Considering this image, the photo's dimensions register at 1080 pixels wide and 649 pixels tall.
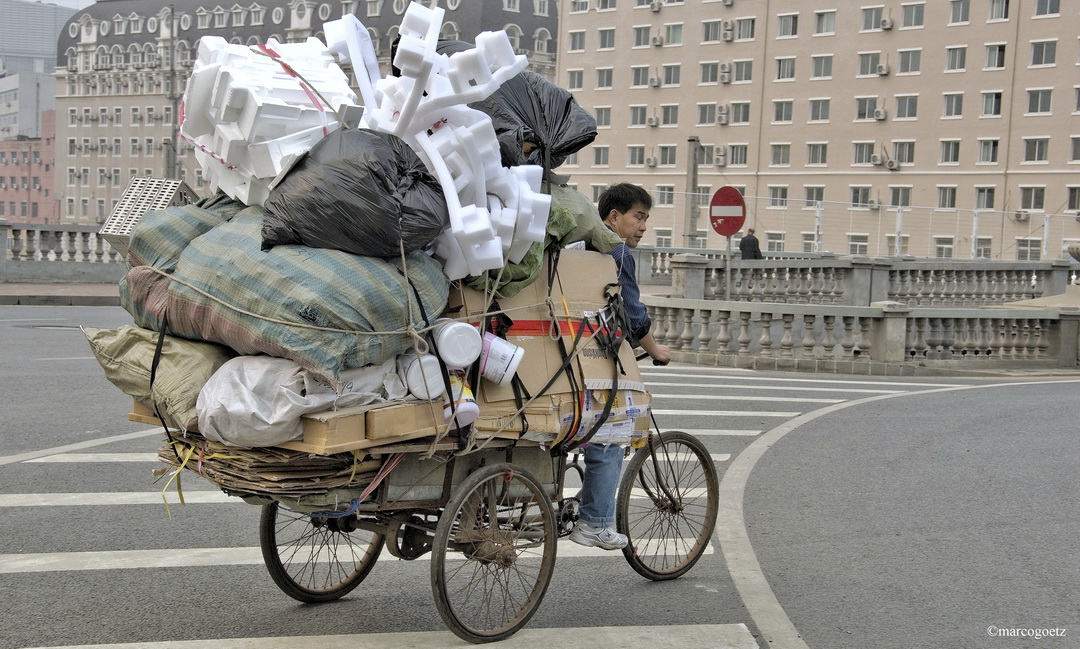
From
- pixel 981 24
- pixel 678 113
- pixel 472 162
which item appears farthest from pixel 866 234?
pixel 472 162

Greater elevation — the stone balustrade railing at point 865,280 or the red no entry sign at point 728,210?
the red no entry sign at point 728,210

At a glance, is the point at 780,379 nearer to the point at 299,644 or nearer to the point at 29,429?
the point at 29,429

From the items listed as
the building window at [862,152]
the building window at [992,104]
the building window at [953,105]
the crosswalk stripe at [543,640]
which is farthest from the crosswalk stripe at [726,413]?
the building window at [862,152]

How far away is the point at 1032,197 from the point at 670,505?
6989 cm

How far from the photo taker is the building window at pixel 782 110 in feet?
260

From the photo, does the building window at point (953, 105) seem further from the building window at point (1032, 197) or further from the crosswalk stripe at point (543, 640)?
the crosswalk stripe at point (543, 640)

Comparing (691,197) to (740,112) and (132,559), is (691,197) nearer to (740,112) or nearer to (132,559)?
(132,559)

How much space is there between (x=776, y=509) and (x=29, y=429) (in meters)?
6.07

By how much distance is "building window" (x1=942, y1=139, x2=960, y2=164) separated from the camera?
7162 cm

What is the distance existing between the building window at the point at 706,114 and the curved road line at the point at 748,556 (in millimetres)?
74243

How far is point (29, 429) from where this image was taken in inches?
367

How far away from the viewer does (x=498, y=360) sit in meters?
4.80

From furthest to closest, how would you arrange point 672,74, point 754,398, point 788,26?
point 672,74, point 788,26, point 754,398

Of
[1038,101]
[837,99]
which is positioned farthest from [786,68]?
[1038,101]
